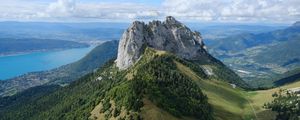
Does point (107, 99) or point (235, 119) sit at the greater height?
point (107, 99)

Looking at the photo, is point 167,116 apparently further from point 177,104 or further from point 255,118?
point 255,118

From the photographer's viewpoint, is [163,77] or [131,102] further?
[163,77]

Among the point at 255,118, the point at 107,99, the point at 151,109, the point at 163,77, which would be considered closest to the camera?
the point at 151,109

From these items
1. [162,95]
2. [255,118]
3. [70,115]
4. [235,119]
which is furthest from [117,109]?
[255,118]

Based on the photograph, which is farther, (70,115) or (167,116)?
(70,115)

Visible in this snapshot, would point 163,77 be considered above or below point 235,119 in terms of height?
above

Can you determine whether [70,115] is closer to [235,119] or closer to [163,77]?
[163,77]

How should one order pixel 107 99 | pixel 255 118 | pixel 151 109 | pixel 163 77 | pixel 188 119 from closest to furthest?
1. pixel 151 109
2. pixel 188 119
3. pixel 107 99
4. pixel 163 77
5. pixel 255 118

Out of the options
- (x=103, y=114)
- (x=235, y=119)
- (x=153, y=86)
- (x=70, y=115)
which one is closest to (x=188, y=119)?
(x=153, y=86)

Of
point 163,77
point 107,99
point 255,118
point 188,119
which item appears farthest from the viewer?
point 255,118
